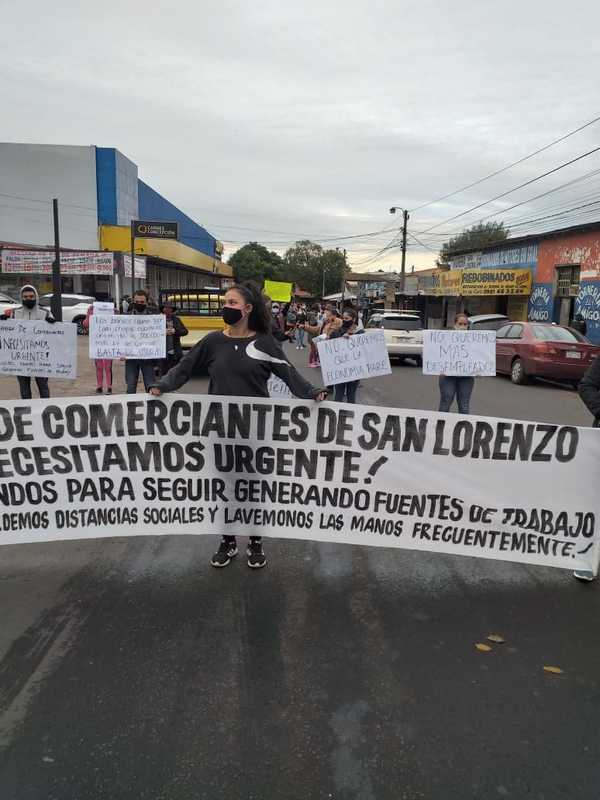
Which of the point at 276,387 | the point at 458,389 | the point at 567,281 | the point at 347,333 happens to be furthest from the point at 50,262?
the point at 458,389

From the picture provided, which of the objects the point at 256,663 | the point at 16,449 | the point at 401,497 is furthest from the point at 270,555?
the point at 16,449

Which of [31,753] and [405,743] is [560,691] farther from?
[31,753]

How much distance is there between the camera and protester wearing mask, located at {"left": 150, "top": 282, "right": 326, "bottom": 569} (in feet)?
13.6

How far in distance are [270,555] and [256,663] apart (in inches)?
56.6

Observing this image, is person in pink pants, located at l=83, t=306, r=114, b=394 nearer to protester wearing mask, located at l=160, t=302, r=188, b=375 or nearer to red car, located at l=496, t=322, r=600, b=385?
protester wearing mask, located at l=160, t=302, r=188, b=375

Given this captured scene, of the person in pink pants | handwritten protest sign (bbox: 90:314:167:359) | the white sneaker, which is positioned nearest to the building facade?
the person in pink pants

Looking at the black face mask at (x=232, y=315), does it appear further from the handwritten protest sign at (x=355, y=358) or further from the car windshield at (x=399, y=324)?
the car windshield at (x=399, y=324)

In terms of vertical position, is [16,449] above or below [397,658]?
above

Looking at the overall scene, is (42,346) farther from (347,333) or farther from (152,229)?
(152,229)

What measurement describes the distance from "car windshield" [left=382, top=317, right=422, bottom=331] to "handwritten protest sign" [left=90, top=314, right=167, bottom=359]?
37.0ft

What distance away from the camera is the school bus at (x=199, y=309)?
16.1 metres

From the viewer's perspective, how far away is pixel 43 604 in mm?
3723

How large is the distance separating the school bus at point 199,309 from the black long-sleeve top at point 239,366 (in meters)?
11.9

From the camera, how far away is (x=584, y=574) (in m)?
4.09
